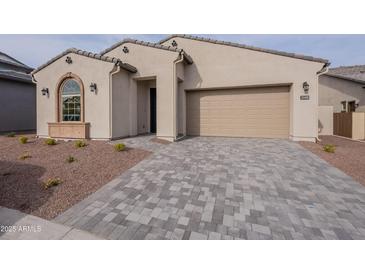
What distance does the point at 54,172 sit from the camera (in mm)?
4707

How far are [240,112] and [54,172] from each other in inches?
338

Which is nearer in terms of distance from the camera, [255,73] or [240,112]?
[255,73]

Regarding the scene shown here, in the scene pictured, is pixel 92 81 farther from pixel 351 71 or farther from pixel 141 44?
pixel 351 71

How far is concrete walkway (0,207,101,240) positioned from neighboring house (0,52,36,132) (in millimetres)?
13370

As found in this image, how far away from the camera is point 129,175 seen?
460 cm

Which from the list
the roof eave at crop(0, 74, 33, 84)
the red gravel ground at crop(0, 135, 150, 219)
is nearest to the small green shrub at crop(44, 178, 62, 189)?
the red gravel ground at crop(0, 135, 150, 219)

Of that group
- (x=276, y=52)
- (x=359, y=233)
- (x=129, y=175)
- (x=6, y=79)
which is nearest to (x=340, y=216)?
(x=359, y=233)

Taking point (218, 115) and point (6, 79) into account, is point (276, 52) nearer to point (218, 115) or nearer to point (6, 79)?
point (218, 115)

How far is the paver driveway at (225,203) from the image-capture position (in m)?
2.62

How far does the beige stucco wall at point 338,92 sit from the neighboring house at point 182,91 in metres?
10.4

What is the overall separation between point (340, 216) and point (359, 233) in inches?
15.4


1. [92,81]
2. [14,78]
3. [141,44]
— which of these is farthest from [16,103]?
[141,44]

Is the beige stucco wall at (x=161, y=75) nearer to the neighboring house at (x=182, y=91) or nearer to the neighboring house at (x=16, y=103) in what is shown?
the neighboring house at (x=182, y=91)

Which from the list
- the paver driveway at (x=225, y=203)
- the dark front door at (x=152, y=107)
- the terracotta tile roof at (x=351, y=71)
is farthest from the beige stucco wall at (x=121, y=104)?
the terracotta tile roof at (x=351, y=71)
